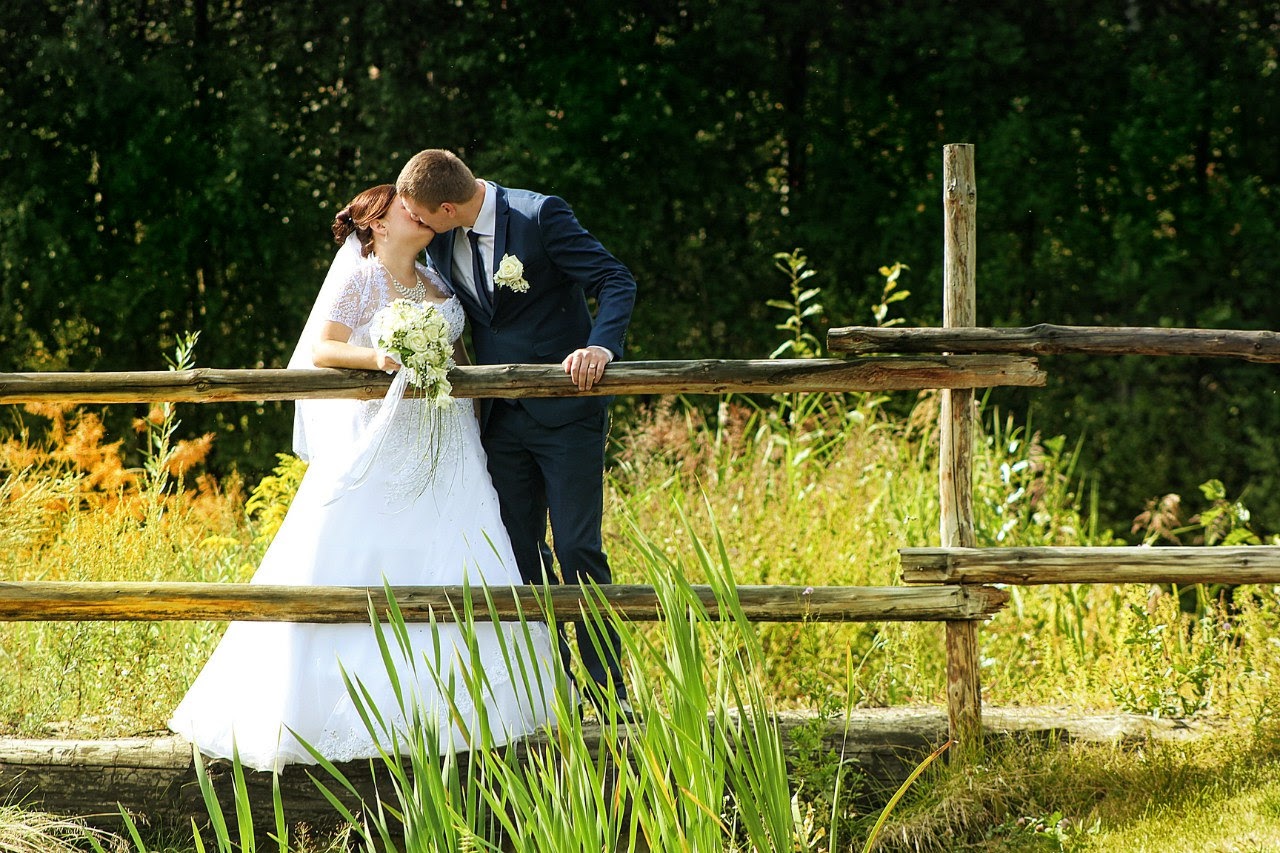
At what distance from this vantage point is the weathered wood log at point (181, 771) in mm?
3588

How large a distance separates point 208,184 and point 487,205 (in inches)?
139

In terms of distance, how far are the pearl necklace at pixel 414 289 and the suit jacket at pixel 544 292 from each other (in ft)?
0.24

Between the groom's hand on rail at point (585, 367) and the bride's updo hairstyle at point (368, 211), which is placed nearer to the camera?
the groom's hand on rail at point (585, 367)

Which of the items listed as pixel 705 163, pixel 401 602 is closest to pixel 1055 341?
pixel 401 602

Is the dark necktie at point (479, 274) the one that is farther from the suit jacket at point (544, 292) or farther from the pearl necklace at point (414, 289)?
the pearl necklace at point (414, 289)

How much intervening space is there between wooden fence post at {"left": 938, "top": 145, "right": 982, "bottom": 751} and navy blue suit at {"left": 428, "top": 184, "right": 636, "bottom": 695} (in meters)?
1.01

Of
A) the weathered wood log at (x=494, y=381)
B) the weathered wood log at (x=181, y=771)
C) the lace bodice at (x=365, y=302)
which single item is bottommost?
the weathered wood log at (x=181, y=771)

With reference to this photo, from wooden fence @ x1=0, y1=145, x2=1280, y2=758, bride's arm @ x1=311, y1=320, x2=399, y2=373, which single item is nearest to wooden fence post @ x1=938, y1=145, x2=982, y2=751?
wooden fence @ x1=0, y1=145, x2=1280, y2=758

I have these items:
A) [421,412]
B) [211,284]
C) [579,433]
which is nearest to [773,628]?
[579,433]

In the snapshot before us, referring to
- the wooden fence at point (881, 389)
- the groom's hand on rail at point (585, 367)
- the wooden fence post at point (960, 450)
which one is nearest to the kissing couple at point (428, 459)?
the groom's hand on rail at point (585, 367)

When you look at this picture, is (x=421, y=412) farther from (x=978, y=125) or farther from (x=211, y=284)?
(x=978, y=125)

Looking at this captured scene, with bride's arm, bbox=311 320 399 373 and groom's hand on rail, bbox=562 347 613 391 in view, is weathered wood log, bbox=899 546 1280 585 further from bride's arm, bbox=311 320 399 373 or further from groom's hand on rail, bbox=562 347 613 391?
bride's arm, bbox=311 320 399 373

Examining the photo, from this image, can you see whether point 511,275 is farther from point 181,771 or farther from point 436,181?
point 181,771

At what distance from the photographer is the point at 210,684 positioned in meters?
3.60
